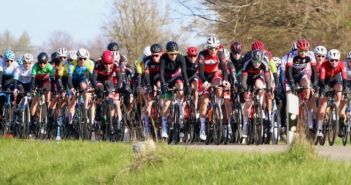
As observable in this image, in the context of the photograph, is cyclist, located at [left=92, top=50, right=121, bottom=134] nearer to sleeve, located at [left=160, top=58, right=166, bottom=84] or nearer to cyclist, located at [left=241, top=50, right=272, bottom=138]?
sleeve, located at [left=160, top=58, right=166, bottom=84]

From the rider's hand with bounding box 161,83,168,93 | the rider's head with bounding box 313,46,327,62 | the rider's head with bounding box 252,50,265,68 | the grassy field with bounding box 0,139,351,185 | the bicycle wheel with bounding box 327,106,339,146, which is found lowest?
the grassy field with bounding box 0,139,351,185

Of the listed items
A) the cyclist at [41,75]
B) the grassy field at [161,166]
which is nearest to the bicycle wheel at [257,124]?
the grassy field at [161,166]

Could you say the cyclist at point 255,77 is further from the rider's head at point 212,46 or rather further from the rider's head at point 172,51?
the rider's head at point 172,51

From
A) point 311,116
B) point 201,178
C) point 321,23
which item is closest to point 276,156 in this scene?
point 201,178

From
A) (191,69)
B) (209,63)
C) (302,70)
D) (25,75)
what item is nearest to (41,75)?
(25,75)

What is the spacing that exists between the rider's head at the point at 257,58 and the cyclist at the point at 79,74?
4.28 m

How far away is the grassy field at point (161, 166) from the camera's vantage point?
10242 mm

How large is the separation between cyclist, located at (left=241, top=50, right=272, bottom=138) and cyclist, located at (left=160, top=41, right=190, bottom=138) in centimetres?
115

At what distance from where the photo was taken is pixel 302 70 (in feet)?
65.0

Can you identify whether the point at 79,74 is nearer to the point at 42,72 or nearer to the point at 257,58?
the point at 42,72

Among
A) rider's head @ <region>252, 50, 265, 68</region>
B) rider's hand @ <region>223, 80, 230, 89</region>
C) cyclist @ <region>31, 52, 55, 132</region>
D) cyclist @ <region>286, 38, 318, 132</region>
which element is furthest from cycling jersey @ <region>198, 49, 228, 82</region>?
cyclist @ <region>31, 52, 55, 132</region>

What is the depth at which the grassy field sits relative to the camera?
10.2 meters

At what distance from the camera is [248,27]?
40.7 metres

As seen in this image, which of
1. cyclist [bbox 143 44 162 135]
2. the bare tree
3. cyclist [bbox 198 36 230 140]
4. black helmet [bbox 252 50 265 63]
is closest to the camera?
black helmet [bbox 252 50 265 63]
